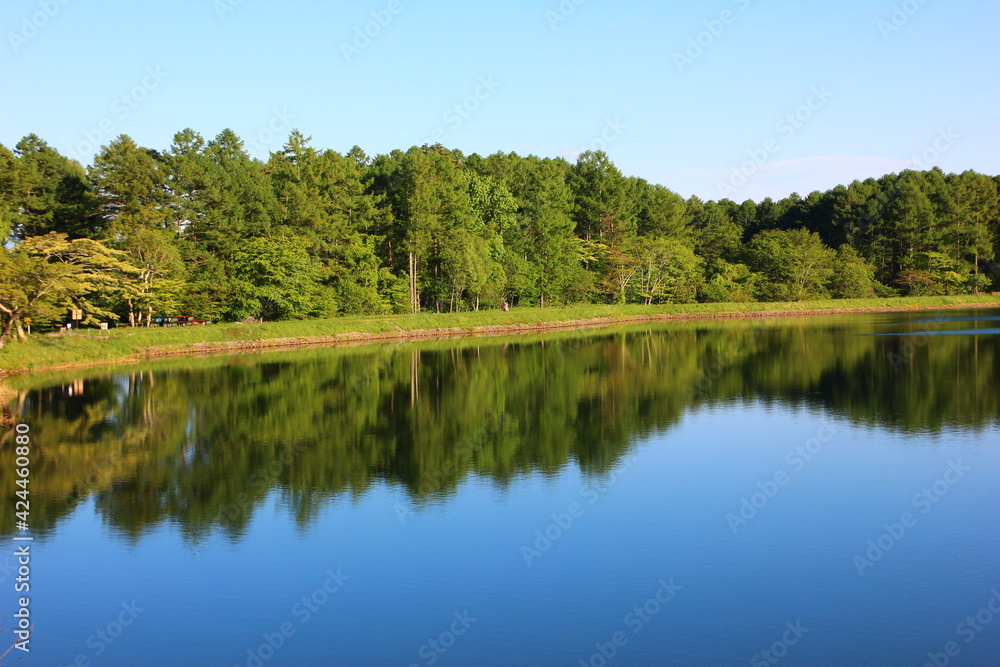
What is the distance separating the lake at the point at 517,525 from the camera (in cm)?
963

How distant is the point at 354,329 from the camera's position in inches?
2077

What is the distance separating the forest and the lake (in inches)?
780

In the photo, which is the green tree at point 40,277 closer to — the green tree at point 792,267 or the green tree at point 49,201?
the green tree at point 49,201

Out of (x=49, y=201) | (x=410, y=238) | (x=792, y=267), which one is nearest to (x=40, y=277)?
(x=49, y=201)

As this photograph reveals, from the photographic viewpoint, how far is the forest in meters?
48.8

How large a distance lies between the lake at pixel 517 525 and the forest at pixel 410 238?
1981 cm

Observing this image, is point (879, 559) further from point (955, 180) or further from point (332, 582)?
point (955, 180)

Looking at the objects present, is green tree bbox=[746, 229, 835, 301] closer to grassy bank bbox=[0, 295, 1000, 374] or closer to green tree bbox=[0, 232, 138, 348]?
grassy bank bbox=[0, 295, 1000, 374]

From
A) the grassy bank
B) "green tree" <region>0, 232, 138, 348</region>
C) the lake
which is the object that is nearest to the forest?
"green tree" <region>0, 232, 138, 348</region>

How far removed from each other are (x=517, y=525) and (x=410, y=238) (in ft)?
163

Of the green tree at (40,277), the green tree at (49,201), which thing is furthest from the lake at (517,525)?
the green tree at (49,201)

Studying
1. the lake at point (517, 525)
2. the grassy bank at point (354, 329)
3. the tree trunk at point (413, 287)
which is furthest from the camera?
the tree trunk at point (413, 287)

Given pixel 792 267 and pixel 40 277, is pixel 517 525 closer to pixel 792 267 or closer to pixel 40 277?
pixel 40 277

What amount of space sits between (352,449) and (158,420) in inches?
297
